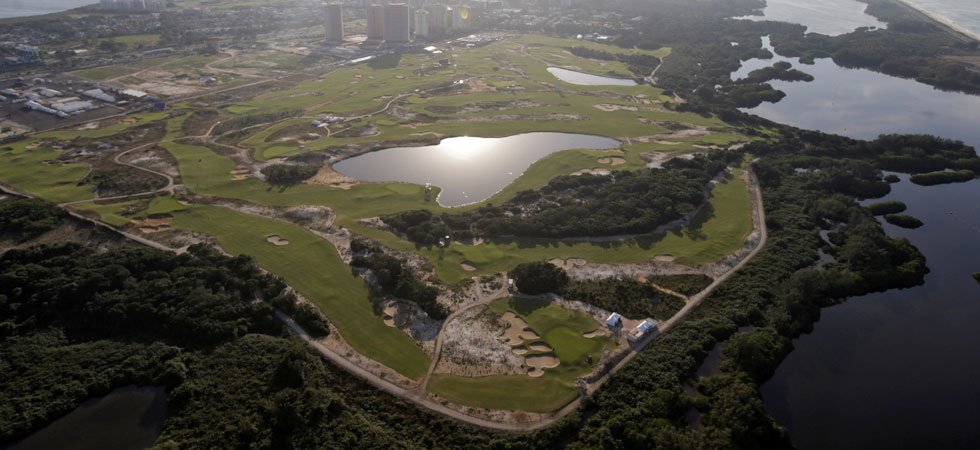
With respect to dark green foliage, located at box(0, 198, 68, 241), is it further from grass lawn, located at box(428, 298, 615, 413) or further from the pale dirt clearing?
the pale dirt clearing

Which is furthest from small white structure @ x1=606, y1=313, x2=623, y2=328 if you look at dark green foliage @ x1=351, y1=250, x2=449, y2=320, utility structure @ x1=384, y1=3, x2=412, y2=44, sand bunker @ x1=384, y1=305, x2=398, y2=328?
utility structure @ x1=384, y1=3, x2=412, y2=44

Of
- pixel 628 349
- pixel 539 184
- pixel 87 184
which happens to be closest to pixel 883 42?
pixel 539 184

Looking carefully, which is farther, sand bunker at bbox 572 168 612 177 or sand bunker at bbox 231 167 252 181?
sand bunker at bbox 572 168 612 177

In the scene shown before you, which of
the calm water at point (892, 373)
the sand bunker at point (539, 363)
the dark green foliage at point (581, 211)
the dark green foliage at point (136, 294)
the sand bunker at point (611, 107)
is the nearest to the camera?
the calm water at point (892, 373)

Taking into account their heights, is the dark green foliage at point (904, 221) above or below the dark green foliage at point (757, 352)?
above

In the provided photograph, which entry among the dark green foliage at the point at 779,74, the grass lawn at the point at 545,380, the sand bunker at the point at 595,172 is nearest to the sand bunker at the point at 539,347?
the grass lawn at the point at 545,380

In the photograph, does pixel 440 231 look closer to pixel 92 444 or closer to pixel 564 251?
pixel 564 251

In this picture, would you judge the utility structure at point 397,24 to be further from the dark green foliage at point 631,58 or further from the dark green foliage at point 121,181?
the dark green foliage at point 121,181
